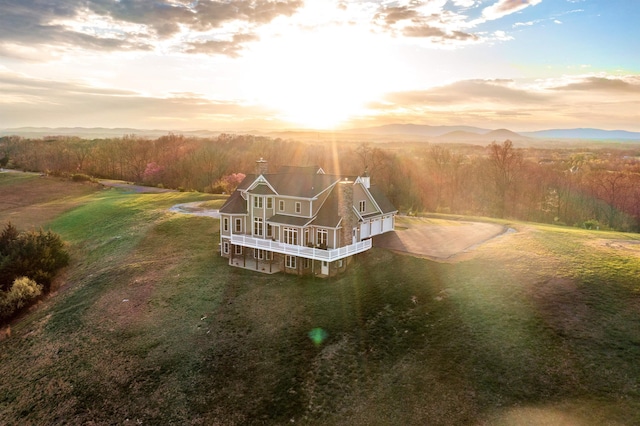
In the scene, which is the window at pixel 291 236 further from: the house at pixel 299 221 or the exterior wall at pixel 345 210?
the exterior wall at pixel 345 210

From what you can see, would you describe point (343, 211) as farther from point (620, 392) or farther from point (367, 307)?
point (620, 392)

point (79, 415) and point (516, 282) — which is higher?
point (516, 282)

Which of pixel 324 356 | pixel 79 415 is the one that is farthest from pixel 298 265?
pixel 79 415

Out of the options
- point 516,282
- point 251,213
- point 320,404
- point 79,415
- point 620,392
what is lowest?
point 79,415

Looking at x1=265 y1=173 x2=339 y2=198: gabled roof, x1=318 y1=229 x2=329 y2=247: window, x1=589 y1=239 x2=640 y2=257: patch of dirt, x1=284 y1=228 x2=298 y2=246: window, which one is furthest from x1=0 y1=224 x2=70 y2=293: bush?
x1=589 y1=239 x2=640 y2=257: patch of dirt

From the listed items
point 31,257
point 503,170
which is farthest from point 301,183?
point 503,170

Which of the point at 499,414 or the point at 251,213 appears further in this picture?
the point at 251,213

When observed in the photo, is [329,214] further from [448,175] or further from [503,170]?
[448,175]
